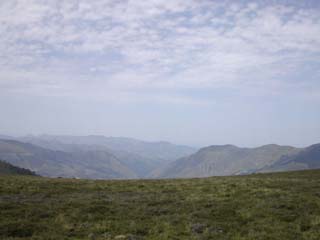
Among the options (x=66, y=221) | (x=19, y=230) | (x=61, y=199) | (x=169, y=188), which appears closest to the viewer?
(x=19, y=230)

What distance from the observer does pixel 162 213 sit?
22.2 m

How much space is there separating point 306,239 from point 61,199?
17835 mm

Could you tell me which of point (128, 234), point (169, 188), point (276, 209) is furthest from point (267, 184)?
point (128, 234)

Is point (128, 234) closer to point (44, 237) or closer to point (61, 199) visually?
point (44, 237)

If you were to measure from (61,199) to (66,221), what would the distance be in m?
7.66

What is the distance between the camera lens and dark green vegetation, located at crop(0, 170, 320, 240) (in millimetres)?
17391

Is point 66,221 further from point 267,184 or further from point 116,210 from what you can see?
point 267,184

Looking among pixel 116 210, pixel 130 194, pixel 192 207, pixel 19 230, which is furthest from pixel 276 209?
pixel 19 230

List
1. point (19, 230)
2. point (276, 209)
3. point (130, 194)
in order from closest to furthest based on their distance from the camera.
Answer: point (19, 230) → point (276, 209) → point (130, 194)

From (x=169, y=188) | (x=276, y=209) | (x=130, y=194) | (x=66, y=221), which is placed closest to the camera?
(x=66, y=221)

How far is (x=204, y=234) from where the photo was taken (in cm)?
1717

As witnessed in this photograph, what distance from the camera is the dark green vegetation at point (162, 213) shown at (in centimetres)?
1739

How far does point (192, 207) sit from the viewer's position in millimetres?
23938

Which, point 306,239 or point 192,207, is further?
point 192,207
